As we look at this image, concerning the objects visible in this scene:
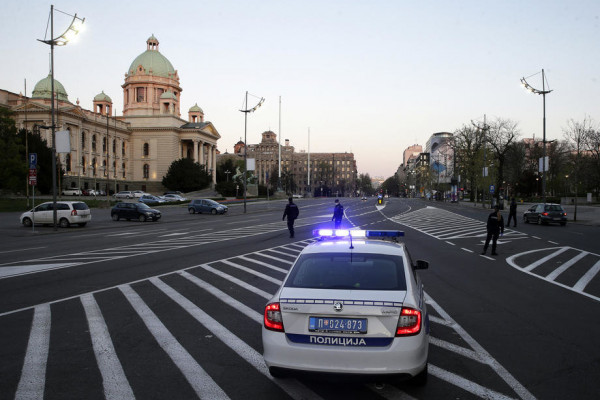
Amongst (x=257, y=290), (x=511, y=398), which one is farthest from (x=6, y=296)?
(x=511, y=398)

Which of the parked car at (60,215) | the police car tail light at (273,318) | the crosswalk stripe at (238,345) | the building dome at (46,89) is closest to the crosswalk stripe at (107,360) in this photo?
the crosswalk stripe at (238,345)

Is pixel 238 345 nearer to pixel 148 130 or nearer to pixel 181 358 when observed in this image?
pixel 181 358

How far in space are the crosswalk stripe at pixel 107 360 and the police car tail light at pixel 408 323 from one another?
2.56 m

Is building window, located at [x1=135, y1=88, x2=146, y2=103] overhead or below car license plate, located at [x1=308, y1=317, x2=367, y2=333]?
overhead

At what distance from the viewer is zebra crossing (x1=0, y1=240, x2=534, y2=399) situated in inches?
183

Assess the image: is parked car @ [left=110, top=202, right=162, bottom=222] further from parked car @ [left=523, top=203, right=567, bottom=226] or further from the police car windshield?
the police car windshield

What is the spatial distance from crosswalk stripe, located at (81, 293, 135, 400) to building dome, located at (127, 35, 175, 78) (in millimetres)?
109613

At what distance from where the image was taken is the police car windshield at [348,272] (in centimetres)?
462

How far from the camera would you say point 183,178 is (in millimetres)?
92250

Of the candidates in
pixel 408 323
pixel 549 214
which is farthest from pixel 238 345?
pixel 549 214

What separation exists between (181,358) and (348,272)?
227 centimetres

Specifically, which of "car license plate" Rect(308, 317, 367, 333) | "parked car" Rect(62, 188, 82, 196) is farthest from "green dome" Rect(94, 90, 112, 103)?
"car license plate" Rect(308, 317, 367, 333)

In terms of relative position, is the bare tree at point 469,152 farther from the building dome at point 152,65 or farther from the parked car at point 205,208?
the building dome at point 152,65

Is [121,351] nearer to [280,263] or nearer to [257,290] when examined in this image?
[257,290]
